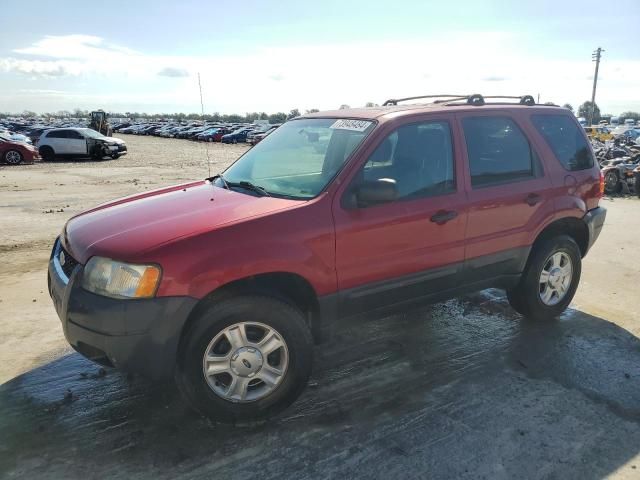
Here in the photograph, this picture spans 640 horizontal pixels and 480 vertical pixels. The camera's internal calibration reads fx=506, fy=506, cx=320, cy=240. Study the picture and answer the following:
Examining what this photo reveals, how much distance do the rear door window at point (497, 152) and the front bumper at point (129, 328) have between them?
2.39 meters

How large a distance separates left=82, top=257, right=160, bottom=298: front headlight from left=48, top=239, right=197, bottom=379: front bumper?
0.13 feet

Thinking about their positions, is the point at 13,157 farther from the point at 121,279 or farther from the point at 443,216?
the point at 443,216

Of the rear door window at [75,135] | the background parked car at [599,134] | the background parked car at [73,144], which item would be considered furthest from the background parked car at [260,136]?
the background parked car at [599,134]

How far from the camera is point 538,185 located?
423 centimetres

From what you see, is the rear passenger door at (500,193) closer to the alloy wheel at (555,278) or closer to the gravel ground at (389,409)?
the alloy wheel at (555,278)

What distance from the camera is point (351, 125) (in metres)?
3.71

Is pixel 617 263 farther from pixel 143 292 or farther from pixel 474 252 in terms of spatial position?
pixel 143 292

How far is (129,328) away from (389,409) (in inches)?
66.8

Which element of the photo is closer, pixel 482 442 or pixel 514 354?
pixel 482 442

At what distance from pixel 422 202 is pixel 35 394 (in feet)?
9.81

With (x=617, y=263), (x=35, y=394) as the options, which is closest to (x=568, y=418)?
(x=35, y=394)

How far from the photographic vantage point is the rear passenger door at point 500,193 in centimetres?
388

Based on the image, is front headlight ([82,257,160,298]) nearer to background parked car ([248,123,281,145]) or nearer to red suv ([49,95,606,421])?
red suv ([49,95,606,421])

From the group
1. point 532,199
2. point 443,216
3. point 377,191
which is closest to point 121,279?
point 377,191
